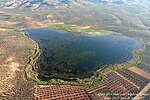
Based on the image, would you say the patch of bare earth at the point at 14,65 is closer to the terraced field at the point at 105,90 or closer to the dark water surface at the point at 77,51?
the terraced field at the point at 105,90

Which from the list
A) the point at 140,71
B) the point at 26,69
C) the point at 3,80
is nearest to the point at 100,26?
the point at 140,71

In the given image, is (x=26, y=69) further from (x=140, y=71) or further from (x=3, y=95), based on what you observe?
(x=140, y=71)

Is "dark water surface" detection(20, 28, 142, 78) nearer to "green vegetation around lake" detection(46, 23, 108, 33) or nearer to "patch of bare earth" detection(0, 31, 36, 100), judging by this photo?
"patch of bare earth" detection(0, 31, 36, 100)

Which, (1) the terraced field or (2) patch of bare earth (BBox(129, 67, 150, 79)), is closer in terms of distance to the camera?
(1) the terraced field

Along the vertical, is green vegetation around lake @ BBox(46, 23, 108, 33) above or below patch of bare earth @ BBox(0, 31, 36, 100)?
below

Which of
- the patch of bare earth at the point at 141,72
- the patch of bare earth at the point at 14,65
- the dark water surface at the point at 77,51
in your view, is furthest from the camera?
the dark water surface at the point at 77,51

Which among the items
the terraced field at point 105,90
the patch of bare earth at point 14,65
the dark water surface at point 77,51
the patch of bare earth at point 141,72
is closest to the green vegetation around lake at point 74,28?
the dark water surface at point 77,51

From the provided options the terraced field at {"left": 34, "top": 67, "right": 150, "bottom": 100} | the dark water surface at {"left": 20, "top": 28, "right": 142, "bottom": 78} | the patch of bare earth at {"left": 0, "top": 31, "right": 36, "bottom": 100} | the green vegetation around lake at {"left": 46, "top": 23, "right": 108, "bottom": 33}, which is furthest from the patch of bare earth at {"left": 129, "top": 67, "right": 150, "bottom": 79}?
the green vegetation around lake at {"left": 46, "top": 23, "right": 108, "bottom": 33}
